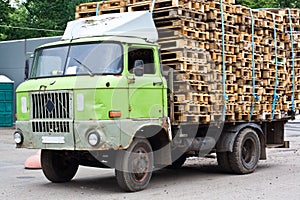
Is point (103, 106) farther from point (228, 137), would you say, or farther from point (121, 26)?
point (228, 137)

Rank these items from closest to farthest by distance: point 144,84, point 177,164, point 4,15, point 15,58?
point 144,84 < point 177,164 < point 15,58 < point 4,15

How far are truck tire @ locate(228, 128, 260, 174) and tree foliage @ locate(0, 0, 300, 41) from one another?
90.5ft

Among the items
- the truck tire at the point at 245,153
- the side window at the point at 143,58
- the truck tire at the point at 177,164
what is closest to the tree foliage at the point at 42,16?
the truck tire at the point at 177,164

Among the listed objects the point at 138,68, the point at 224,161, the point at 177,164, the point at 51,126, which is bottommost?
the point at 177,164

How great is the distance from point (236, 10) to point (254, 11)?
0.80 m

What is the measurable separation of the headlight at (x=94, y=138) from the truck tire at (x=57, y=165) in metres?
1.66

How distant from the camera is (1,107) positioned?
1149 inches

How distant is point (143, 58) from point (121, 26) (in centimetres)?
75

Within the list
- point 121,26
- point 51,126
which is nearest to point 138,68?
point 121,26

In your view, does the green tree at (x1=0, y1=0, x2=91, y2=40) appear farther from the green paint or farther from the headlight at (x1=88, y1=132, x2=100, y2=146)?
the headlight at (x1=88, y1=132, x2=100, y2=146)

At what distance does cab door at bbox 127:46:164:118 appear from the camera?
35.4 feet

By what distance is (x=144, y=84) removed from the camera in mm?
11000

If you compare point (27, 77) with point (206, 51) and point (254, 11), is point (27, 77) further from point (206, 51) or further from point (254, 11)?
point (254, 11)

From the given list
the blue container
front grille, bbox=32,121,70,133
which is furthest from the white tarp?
the blue container
